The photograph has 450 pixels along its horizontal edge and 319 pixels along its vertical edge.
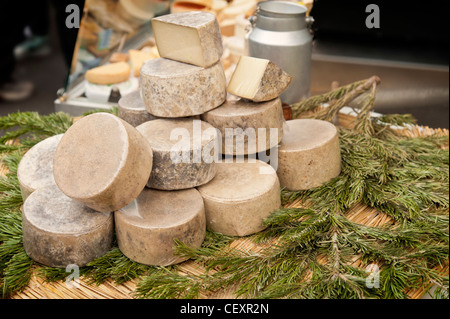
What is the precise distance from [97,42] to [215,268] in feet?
4.96

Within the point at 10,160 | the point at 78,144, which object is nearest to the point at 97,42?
the point at 10,160

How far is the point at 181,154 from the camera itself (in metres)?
1.28

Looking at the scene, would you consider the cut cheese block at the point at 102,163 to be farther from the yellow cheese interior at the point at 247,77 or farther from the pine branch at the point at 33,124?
the pine branch at the point at 33,124

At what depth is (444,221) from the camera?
134 cm

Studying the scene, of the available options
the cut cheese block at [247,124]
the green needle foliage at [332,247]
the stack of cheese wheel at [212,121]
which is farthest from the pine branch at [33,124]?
the cut cheese block at [247,124]

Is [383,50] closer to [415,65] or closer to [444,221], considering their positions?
[415,65]

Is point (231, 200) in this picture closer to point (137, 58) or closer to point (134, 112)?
point (134, 112)

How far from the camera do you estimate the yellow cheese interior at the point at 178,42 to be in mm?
1365

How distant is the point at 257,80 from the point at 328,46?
115 centimetres

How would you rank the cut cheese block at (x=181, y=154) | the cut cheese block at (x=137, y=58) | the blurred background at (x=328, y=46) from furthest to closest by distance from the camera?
the cut cheese block at (x=137, y=58)
the blurred background at (x=328, y=46)
the cut cheese block at (x=181, y=154)

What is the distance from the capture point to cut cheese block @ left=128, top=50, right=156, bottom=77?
7.93ft

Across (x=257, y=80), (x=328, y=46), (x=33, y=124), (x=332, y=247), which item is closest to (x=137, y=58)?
(x=33, y=124)

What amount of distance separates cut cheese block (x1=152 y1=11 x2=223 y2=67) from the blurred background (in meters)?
0.85

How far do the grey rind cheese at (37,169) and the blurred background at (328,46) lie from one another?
724 millimetres
